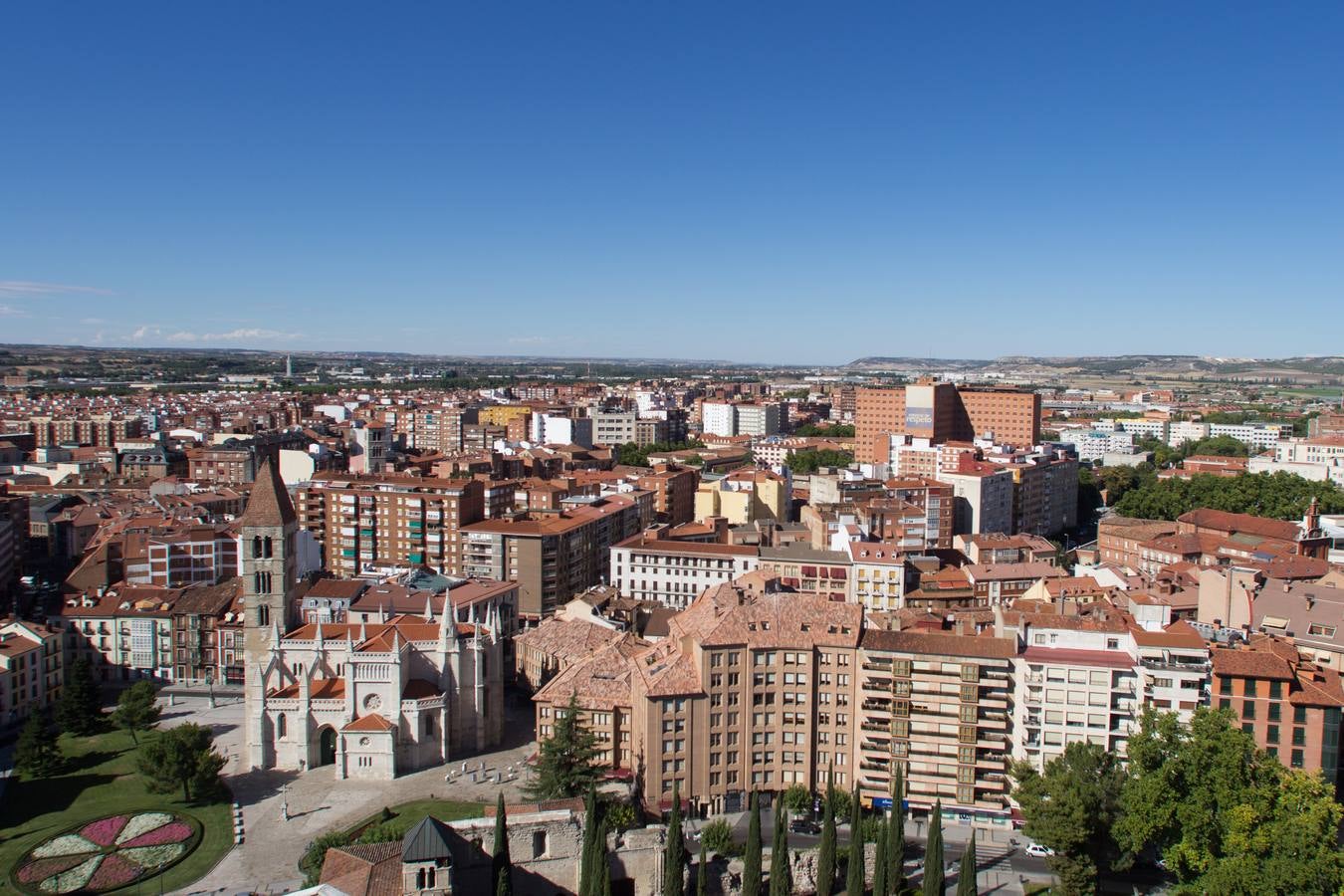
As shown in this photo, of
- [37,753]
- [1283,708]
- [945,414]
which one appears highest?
[945,414]

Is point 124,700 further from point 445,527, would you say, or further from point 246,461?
point 246,461

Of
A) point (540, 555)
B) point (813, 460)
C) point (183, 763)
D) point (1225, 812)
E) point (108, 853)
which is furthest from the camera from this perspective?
point (813, 460)

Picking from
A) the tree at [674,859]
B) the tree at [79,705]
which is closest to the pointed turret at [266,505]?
the tree at [79,705]

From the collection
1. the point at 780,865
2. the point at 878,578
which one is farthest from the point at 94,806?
the point at 878,578

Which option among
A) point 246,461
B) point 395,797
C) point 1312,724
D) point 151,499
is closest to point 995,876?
point 1312,724

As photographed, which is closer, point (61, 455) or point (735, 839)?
point (735, 839)

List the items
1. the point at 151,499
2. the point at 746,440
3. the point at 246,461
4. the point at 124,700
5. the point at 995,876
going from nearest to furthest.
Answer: the point at 995,876, the point at 124,700, the point at 151,499, the point at 246,461, the point at 746,440

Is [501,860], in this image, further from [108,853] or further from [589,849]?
[108,853]
